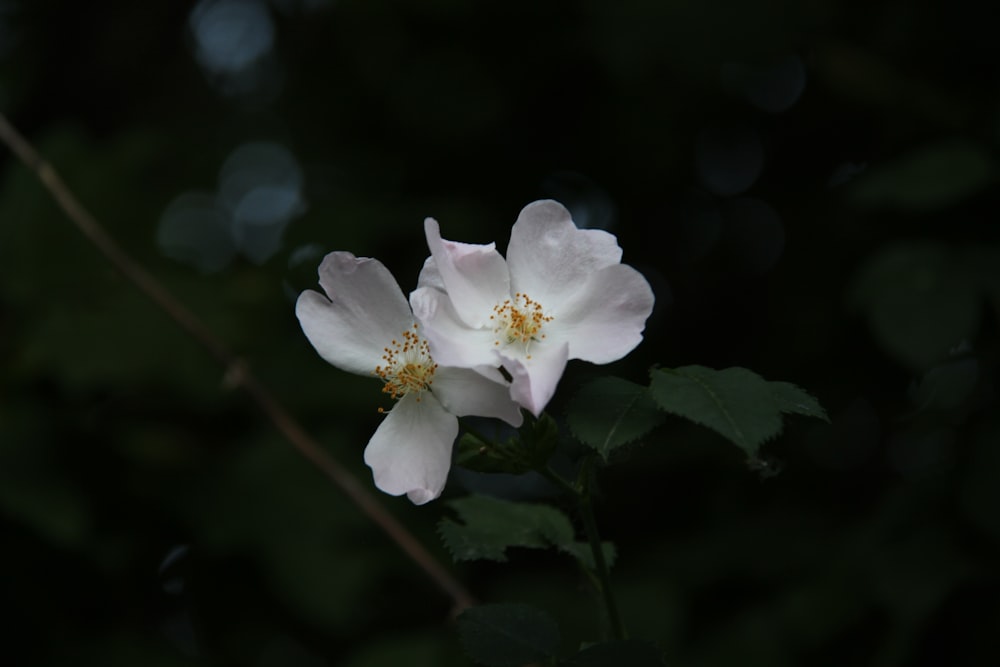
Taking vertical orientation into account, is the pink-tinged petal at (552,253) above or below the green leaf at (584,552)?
above

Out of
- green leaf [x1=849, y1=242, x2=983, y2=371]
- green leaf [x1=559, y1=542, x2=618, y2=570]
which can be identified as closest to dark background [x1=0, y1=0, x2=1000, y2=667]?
green leaf [x1=849, y1=242, x2=983, y2=371]

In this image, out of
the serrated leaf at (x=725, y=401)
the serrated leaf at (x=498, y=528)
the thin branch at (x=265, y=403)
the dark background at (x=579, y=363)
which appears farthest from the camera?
the dark background at (x=579, y=363)

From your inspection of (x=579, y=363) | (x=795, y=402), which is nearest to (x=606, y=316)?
(x=795, y=402)

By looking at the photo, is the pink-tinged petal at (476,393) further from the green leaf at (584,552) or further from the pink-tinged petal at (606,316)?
the green leaf at (584,552)

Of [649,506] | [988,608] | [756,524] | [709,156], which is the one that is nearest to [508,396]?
[988,608]

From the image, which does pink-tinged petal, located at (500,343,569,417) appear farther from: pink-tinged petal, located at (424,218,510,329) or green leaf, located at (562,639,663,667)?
green leaf, located at (562,639,663,667)

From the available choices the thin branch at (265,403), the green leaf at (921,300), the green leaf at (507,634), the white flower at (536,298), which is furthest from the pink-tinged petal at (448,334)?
the green leaf at (921,300)

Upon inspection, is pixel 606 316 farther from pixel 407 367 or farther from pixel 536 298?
pixel 407 367
